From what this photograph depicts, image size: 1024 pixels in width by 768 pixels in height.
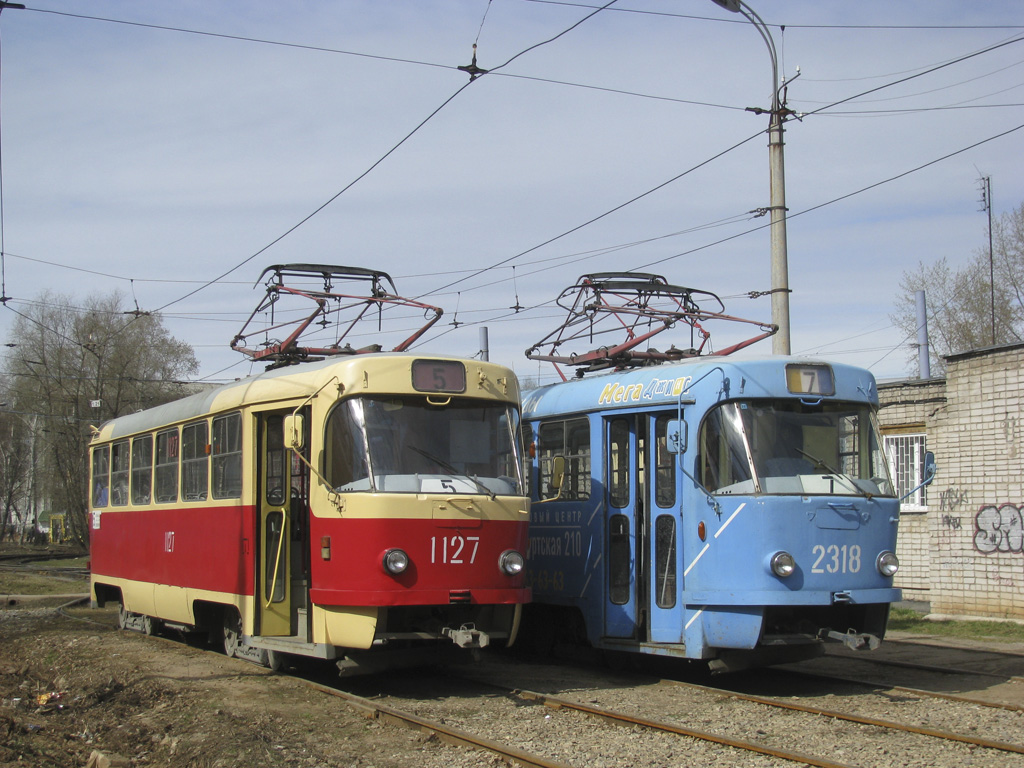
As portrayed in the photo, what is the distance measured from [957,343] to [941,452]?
25.2 m

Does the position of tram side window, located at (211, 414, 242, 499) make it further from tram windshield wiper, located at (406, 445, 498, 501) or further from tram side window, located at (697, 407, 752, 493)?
tram side window, located at (697, 407, 752, 493)

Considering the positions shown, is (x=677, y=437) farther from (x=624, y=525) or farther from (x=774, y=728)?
(x=774, y=728)

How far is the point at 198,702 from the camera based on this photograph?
29.9 feet

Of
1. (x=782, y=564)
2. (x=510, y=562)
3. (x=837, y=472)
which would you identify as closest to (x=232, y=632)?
(x=510, y=562)

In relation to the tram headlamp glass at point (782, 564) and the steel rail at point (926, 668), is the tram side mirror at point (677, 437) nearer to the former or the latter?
the tram headlamp glass at point (782, 564)

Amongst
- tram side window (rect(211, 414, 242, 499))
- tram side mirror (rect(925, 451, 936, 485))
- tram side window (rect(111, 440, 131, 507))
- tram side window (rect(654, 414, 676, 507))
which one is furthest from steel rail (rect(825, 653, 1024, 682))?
tram side window (rect(111, 440, 131, 507))

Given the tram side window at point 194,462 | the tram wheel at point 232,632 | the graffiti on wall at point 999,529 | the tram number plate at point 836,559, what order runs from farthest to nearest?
1. the graffiti on wall at point 999,529
2. the tram side window at point 194,462
3. the tram wheel at point 232,632
4. the tram number plate at point 836,559

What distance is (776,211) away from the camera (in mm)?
13547

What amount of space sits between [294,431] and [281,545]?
1.68m

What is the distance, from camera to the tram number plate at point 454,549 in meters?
9.17

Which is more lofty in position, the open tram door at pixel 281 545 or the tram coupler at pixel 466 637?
the open tram door at pixel 281 545

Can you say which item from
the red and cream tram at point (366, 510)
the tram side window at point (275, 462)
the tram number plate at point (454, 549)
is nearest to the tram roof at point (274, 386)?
the red and cream tram at point (366, 510)

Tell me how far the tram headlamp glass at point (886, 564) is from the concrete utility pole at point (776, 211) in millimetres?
3729

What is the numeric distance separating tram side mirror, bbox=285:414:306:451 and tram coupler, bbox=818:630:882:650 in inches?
194
